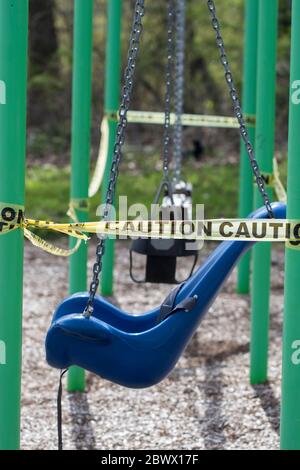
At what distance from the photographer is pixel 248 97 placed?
215 inches

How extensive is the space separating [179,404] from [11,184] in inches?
76.1

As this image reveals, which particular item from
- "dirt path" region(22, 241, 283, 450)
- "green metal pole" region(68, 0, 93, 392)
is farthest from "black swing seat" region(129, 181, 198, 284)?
"dirt path" region(22, 241, 283, 450)

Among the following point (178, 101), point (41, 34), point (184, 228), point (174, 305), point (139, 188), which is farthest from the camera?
point (41, 34)

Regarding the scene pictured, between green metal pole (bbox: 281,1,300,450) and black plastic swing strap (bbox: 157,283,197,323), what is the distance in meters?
0.33

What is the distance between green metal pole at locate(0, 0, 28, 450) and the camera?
92.1 inches

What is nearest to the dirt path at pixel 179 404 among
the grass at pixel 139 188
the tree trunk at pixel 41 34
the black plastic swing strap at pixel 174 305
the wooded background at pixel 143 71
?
the black plastic swing strap at pixel 174 305

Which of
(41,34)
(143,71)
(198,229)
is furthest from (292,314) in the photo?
(41,34)

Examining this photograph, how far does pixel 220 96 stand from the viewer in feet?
36.7

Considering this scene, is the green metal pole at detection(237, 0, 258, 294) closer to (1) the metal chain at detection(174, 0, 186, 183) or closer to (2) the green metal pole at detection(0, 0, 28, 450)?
(1) the metal chain at detection(174, 0, 186, 183)

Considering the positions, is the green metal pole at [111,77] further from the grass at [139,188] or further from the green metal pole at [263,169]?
the grass at [139,188]

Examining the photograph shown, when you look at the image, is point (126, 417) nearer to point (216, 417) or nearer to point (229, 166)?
point (216, 417)

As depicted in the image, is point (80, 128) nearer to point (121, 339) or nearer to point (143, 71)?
point (121, 339)

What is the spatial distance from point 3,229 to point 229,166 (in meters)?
7.63

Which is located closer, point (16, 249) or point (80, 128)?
point (16, 249)
